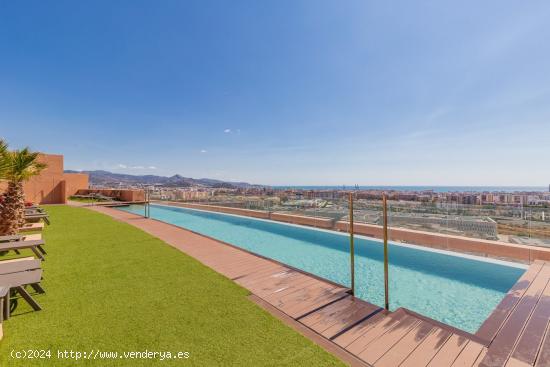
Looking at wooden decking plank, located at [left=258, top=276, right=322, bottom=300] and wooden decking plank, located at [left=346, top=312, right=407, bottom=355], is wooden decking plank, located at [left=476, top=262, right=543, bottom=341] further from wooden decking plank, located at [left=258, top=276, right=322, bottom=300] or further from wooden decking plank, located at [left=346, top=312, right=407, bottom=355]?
wooden decking plank, located at [left=258, top=276, right=322, bottom=300]

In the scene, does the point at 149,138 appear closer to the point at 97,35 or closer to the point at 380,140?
the point at 97,35

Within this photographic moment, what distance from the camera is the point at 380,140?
53.7 ft

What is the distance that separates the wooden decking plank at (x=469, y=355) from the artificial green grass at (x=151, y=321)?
107 centimetres

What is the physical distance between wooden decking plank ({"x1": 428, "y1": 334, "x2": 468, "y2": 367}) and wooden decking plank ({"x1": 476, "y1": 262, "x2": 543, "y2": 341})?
0.34 metres

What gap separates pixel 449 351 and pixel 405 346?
37 centimetres

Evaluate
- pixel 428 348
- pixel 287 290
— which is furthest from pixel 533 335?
pixel 287 290

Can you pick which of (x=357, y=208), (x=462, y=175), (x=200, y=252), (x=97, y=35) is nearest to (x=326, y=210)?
(x=357, y=208)

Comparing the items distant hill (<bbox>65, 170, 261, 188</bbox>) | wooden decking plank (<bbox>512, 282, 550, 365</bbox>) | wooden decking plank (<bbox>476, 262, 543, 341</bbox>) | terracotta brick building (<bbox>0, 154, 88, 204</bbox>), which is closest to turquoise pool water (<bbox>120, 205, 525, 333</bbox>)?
wooden decking plank (<bbox>476, 262, 543, 341</bbox>)

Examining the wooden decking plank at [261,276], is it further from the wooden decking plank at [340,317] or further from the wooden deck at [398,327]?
the wooden decking plank at [340,317]

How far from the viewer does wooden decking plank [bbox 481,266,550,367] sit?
1.99 metres

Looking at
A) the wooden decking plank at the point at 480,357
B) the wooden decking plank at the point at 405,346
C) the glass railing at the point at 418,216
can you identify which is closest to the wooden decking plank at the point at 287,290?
the wooden decking plank at the point at 405,346

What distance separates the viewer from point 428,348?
209cm

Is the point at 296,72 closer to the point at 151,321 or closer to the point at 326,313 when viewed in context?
the point at 326,313

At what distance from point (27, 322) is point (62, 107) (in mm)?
19531
